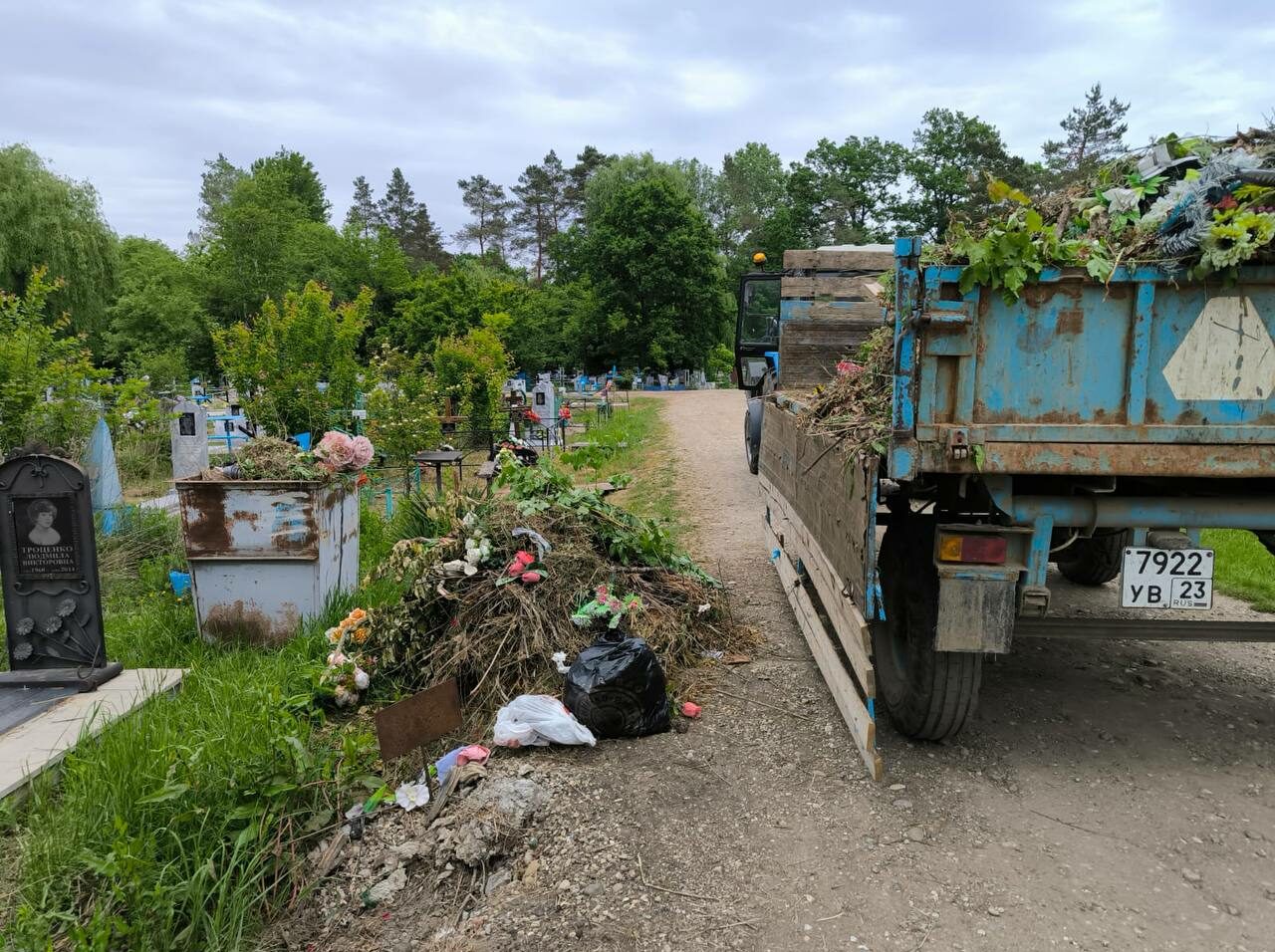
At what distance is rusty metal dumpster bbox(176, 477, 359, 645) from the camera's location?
5242 millimetres

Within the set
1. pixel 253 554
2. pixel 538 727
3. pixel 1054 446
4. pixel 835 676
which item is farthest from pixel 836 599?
pixel 253 554

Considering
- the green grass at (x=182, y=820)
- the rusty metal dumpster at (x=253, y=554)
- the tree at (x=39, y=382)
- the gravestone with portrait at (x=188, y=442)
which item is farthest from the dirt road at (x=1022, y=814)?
the gravestone with portrait at (x=188, y=442)

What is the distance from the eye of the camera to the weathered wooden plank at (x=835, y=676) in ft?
11.0

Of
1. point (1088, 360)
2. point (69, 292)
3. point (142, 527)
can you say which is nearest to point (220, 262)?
point (69, 292)

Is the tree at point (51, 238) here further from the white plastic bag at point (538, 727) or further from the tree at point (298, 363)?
the white plastic bag at point (538, 727)

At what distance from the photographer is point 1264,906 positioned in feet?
8.67

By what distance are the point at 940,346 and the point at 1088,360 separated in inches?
22.5

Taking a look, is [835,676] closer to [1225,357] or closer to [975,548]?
[975,548]

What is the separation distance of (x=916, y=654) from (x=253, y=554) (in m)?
4.04

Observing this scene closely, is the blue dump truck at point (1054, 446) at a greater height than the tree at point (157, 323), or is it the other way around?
the tree at point (157, 323)

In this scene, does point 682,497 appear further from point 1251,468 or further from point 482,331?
point 482,331

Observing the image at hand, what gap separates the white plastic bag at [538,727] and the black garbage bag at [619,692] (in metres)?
0.09

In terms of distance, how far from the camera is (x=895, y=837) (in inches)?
120

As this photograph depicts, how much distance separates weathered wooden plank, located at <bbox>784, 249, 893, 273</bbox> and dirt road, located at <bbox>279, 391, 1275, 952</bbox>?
174 inches
